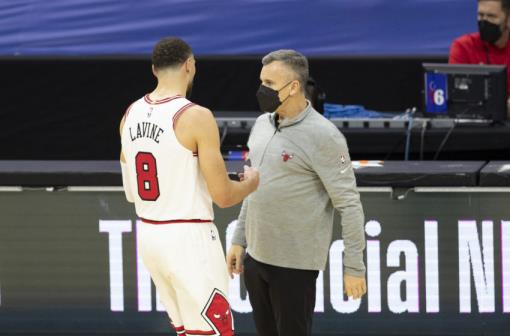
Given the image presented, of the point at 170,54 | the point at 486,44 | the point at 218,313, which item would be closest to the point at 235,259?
the point at 218,313

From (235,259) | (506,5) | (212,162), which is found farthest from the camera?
(506,5)

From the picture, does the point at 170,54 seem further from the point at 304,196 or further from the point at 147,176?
the point at 304,196

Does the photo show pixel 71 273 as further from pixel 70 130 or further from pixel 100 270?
pixel 70 130

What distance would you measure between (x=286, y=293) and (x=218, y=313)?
35cm

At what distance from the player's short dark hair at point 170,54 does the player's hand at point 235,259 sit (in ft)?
3.28

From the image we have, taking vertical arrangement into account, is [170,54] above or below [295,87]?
above

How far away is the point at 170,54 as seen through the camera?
501 cm

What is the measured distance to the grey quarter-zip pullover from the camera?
5.07 meters

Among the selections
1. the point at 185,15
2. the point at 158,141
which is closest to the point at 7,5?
the point at 185,15

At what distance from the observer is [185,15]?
1139 cm

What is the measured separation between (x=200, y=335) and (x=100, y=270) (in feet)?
5.95

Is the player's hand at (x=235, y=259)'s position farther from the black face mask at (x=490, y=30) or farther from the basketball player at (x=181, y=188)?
the black face mask at (x=490, y=30)

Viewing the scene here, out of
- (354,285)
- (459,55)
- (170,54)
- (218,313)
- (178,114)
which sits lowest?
(218,313)

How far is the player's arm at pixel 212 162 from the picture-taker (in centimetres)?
488
